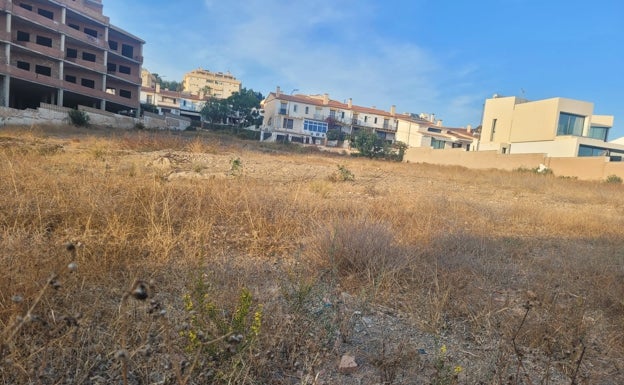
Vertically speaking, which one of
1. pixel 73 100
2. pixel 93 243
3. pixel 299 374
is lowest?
pixel 299 374

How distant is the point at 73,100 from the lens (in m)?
32.4

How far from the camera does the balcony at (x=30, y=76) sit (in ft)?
83.8

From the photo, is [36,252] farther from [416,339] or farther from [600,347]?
[600,347]

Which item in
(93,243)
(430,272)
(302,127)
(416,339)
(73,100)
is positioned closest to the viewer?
(416,339)

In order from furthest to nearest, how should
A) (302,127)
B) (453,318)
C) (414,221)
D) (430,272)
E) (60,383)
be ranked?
(302,127)
(414,221)
(430,272)
(453,318)
(60,383)

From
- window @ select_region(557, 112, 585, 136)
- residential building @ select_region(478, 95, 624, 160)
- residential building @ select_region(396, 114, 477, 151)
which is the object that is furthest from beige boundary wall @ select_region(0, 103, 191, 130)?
window @ select_region(557, 112, 585, 136)

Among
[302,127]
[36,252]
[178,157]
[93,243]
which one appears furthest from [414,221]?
[302,127]

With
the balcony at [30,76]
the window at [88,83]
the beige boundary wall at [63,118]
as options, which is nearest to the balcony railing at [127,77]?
the window at [88,83]

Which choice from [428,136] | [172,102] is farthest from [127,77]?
[428,136]

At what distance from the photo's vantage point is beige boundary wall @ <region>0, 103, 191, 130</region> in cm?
2228

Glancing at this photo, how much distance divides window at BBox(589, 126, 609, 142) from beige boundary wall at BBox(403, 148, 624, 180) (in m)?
11.2

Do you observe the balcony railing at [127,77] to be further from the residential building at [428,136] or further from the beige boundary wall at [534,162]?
the residential building at [428,136]

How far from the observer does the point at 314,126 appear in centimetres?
5244

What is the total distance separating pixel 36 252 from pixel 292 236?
2272mm
